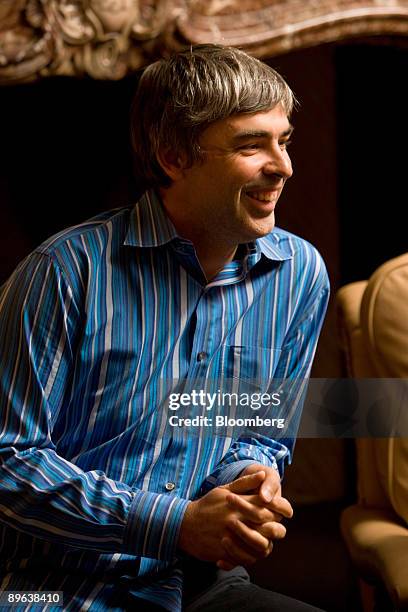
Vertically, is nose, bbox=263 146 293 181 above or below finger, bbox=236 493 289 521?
above

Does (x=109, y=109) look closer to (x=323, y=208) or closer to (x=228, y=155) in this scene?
(x=323, y=208)

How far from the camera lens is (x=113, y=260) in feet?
4.33

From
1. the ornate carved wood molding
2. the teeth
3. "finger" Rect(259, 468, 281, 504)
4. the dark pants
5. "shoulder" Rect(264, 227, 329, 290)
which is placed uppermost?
the ornate carved wood molding

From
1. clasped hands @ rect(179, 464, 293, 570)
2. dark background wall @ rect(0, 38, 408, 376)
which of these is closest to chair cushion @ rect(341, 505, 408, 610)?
clasped hands @ rect(179, 464, 293, 570)

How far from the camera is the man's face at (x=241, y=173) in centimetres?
131

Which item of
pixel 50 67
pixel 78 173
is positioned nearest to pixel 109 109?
pixel 78 173

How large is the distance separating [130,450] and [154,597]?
19 cm

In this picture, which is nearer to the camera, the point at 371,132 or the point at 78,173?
the point at 78,173

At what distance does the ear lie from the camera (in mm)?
1351

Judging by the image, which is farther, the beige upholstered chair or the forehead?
the beige upholstered chair

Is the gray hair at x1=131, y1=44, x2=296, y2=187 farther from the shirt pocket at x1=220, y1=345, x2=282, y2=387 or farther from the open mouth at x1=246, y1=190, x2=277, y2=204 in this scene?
the shirt pocket at x1=220, y1=345, x2=282, y2=387

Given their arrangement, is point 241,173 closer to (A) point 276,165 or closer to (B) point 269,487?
(A) point 276,165

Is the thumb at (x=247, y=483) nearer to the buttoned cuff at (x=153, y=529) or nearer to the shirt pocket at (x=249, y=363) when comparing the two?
the buttoned cuff at (x=153, y=529)

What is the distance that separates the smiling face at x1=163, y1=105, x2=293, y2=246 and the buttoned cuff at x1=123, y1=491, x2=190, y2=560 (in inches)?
15.2
